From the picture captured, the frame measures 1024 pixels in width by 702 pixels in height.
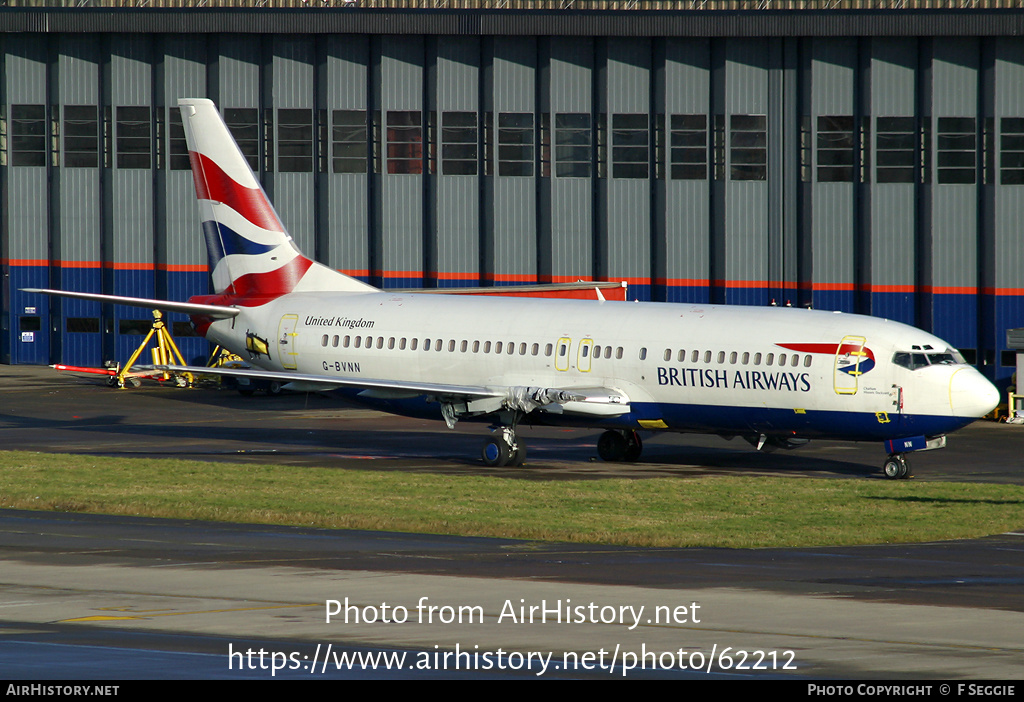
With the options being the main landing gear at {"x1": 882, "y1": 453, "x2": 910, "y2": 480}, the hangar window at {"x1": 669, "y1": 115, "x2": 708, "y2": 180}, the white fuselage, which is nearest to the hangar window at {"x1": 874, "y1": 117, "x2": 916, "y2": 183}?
the hangar window at {"x1": 669, "y1": 115, "x2": 708, "y2": 180}

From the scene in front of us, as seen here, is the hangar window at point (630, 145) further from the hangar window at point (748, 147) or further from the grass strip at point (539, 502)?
the grass strip at point (539, 502)

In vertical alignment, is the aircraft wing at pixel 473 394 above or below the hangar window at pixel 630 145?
below

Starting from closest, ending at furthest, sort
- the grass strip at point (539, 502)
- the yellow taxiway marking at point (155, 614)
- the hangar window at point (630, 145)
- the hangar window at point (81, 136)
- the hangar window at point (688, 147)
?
the yellow taxiway marking at point (155, 614) < the grass strip at point (539, 502) < the hangar window at point (688, 147) < the hangar window at point (630, 145) < the hangar window at point (81, 136)

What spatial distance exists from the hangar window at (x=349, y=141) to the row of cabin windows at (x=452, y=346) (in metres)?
20.9

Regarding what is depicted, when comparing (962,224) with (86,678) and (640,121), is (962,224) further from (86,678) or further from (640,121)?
(86,678)

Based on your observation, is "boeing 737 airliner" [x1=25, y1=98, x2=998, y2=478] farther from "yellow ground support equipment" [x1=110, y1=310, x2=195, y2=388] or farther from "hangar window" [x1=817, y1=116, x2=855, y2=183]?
"hangar window" [x1=817, y1=116, x2=855, y2=183]

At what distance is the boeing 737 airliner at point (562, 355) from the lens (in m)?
34.4

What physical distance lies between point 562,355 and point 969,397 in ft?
32.7

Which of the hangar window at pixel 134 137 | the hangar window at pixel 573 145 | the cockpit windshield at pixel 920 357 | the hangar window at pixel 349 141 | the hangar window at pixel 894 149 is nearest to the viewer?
the cockpit windshield at pixel 920 357

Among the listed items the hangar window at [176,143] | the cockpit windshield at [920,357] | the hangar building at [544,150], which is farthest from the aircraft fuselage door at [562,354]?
the hangar window at [176,143]

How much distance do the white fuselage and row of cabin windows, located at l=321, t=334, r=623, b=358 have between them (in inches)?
1.1

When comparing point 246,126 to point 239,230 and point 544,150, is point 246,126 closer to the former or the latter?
point 544,150

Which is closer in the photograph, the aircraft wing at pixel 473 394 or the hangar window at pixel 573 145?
the aircraft wing at pixel 473 394

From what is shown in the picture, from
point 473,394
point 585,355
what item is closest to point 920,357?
point 585,355
